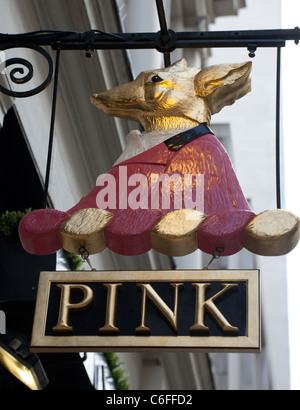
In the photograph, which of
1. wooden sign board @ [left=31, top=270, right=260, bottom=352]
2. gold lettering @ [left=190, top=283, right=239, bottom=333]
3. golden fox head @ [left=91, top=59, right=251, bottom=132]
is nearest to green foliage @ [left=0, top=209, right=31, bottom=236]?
golden fox head @ [left=91, top=59, right=251, bottom=132]

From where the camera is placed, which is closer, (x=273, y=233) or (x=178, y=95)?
(x=273, y=233)

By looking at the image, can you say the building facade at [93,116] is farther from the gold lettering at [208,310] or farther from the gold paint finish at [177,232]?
the gold lettering at [208,310]

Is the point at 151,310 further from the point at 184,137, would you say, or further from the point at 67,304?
the point at 184,137

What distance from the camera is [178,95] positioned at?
556 centimetres

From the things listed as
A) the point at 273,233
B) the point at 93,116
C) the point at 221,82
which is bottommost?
the point at 273,233

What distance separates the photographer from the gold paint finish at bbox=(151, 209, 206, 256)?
4.48m

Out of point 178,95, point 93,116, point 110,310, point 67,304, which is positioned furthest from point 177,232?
point 93,116

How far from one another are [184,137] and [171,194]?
0.57 m

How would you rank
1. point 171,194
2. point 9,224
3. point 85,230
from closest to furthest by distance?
point 85,230, point 171,194, point 9,224

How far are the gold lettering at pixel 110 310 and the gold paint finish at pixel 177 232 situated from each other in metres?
0.31

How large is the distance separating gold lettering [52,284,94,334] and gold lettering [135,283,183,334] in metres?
0.26

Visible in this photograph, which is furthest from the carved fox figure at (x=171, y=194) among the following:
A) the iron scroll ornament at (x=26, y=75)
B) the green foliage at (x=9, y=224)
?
the green foliage at (x=9, y=224)
